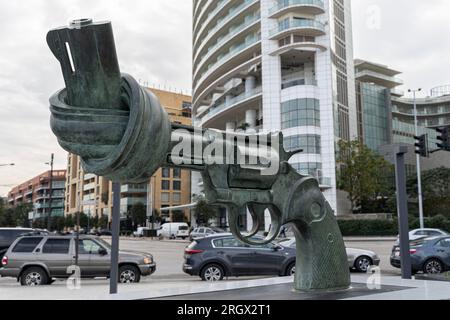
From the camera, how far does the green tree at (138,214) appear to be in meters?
72.6

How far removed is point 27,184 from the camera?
11988cm

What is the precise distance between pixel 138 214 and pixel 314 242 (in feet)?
227

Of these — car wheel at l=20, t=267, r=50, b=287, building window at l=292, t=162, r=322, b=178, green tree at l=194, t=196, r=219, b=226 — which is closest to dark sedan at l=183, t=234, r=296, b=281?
car wheel at l=20, t=267, r=50, b=287

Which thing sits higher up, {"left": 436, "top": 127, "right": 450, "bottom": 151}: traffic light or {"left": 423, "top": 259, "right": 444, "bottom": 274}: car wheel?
{"left": 436, "top": 127, "right": 450, "bottom": 151}: traffic light

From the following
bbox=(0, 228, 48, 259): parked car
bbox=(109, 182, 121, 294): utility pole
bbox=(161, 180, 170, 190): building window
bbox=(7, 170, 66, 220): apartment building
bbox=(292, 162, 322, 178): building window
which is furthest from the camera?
bbox=(7, 170, 66, 220): apartment building

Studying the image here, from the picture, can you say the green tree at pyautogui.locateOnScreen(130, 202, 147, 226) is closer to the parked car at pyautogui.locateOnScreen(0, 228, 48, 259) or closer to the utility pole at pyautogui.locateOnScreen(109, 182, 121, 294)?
the parked car at pyautogui.locateOnScreen(0, 228, 48, 259)

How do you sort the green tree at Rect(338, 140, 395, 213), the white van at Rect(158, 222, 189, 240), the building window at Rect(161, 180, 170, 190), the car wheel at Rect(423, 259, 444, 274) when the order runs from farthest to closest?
1. the building window at Rect(161, 180, 170, 190)
2. the white van at Rect(158, 222, 189, 240)
3. the green tree at Rect(338, 140, 395, 213)
4. the car wheel at Rect(423, 259, 444, 274)

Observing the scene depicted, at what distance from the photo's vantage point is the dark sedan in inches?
542

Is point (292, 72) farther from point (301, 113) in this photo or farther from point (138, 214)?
point (138, 214)

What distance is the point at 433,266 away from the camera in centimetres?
1465

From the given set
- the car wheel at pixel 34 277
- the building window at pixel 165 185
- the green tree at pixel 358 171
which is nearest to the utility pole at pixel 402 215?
the car wheel at pixel 34 277

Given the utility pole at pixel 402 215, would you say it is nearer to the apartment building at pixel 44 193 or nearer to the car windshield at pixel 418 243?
the car windshield at pixel 418 243

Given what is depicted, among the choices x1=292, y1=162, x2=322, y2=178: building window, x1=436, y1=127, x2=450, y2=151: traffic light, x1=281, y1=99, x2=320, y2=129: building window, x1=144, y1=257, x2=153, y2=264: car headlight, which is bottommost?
x1=144, y1=257, x2=153, y2=264: car headlight

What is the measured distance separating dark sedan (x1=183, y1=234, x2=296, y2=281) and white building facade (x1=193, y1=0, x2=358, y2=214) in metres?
28.3
